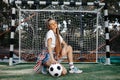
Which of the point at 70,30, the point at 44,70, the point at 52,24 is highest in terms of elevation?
the point at 52,24

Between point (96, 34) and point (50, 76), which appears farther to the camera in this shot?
point (96, 34)

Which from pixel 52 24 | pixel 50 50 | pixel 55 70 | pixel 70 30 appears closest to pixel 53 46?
pixel 50 50

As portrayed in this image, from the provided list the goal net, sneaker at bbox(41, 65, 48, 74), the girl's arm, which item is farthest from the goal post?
the girl's arm

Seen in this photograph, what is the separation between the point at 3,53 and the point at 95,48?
3.69m

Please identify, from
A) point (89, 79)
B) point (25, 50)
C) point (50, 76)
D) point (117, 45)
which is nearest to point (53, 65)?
point (50, 76)

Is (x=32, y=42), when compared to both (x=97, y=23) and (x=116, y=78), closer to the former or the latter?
(x=97, y=23)

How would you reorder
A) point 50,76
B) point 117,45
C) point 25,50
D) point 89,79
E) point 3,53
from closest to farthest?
point 89,79
point 50,76
point 25,50
point 3,53
point 117,45

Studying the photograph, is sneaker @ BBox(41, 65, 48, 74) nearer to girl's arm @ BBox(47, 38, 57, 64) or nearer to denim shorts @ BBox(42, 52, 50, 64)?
denim shorts @ BBox(42, 52, 50, 64)

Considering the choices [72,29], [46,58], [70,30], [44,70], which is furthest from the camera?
[72,29]

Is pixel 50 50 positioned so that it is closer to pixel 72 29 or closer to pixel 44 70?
pixel 44 70

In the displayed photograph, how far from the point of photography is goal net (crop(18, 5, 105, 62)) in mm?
→ 8648

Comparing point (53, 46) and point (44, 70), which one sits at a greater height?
point (53, 46)

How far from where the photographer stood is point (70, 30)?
887 cm

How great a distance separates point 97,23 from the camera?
8758mm
